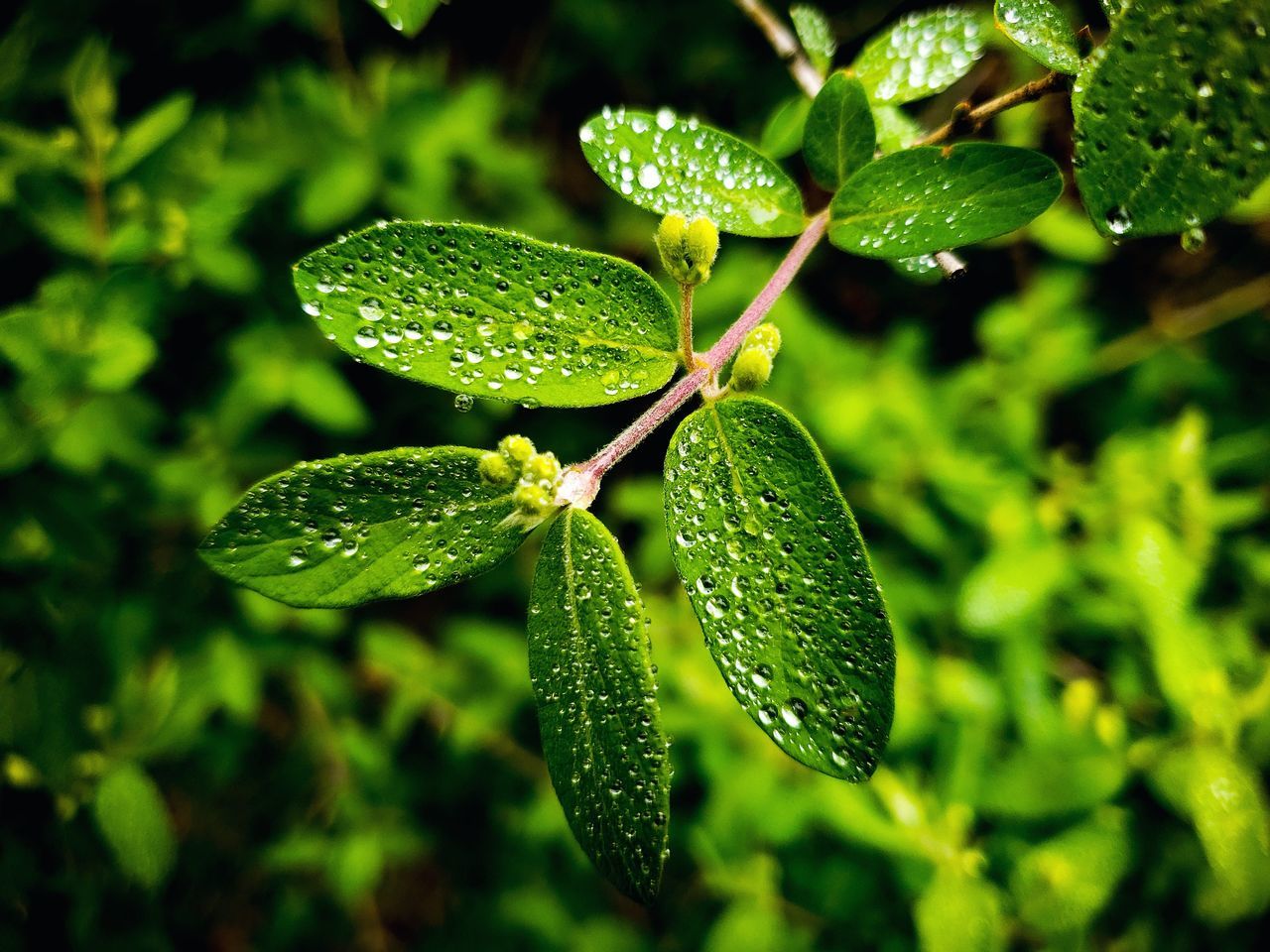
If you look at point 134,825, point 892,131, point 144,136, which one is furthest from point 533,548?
point 892,131

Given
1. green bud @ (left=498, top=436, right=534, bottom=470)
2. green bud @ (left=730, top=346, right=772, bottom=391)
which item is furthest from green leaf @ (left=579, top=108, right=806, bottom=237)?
green bud @ (left=498, top=436, right=534, bottom=470)

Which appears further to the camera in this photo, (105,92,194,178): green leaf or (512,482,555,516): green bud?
(105,92,194,178): green leaf

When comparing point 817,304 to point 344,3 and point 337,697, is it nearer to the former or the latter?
point 344,3

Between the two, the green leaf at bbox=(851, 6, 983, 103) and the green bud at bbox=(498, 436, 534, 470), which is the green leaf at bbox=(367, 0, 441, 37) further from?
the green leaf at bbox=(851, 6, 983, 103)

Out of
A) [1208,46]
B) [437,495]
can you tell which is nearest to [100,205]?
[437,495]

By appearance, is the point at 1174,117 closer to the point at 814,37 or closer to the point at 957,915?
the point at 814,37

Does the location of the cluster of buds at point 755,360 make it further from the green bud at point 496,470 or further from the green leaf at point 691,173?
the green bud at point 496,470
